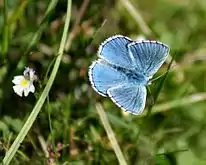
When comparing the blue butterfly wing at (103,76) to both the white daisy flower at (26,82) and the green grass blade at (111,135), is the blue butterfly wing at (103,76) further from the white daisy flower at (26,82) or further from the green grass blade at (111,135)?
the green grass blade at (111,135)

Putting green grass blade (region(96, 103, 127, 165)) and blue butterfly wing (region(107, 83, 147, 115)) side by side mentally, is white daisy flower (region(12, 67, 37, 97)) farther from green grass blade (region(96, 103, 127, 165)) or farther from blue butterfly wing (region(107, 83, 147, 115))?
green grass blade (region(96, 103, 127, 165))

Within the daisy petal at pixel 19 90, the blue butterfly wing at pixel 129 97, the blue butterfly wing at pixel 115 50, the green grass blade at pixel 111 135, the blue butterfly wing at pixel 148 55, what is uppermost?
the daisy petal at pixel 19 90

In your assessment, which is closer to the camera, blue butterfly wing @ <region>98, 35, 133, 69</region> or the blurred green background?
blue butterfly wing @ <region>98, 35, 133, 69</region>

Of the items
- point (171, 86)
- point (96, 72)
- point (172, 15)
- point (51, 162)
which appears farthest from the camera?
point (172, 15)

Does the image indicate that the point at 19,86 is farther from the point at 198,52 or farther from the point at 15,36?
the point at 198,52

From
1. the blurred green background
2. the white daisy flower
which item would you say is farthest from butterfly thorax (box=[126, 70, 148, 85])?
the white daisy flower

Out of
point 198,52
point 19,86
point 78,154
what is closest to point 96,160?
point 78,154

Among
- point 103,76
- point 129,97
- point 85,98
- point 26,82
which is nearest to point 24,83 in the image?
point 26,82

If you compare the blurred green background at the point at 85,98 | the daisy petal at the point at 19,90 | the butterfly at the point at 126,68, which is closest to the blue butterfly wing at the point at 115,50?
the butterfly at the point at 126,68
